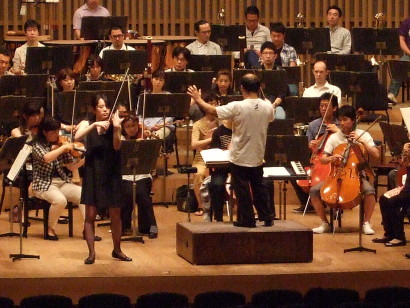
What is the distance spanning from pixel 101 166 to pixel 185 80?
2732mm

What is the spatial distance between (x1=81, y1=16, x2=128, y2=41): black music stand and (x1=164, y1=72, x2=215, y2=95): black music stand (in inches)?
71.7

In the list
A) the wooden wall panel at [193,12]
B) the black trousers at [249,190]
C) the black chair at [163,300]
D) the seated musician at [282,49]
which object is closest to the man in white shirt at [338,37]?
the seated musician at [282,49]

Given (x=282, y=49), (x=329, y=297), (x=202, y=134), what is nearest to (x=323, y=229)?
(x=202, y=134)

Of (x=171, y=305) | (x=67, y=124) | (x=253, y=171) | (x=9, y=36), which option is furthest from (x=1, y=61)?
(x=171, y=305)

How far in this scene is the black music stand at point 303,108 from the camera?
1044 cm

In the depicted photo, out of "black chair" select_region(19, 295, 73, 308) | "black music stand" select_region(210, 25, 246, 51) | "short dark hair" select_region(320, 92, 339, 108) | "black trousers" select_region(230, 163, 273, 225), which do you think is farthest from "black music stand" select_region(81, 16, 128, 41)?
"black chair" select_region(19, 295, 73, 308)

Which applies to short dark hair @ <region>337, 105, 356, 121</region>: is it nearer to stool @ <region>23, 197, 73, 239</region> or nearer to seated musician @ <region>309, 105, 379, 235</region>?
seated musician @ <region>309, 105, 379, 235</region>

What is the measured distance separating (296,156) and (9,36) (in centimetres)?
520

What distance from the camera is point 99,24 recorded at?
12.4 m

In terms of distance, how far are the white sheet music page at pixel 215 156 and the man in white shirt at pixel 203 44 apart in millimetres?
3597

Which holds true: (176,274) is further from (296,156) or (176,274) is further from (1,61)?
(1,61)

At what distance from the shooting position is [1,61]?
36.0 feet

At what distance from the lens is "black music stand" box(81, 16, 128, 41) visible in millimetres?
12430

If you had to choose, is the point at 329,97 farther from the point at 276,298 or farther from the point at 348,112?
the point at 276,298
